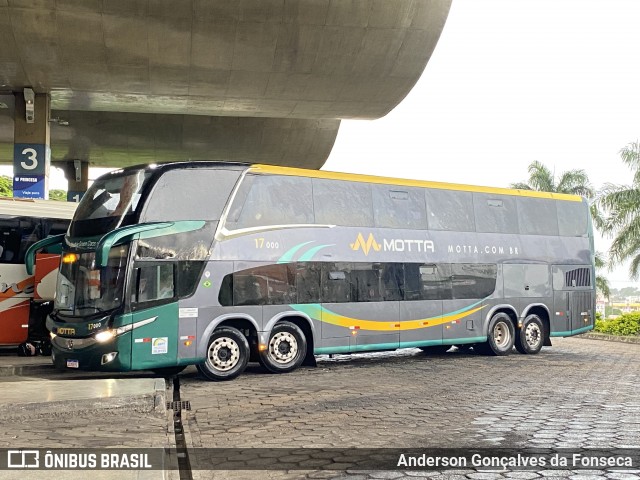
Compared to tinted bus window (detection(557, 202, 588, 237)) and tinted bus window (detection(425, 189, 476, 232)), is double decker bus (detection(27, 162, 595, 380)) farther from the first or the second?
Answer: tinted bus window (detection(557, 202, 588, 237))

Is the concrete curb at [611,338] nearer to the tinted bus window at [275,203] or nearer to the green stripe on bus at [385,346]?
the green stripe on bus at [385,346]

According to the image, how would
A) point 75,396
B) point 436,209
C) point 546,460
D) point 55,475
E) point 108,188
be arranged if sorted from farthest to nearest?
point 436,209 < point 108,188 < point 75,396 < point 546,460 < point 55,475

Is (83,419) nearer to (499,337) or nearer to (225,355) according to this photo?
(225,355)

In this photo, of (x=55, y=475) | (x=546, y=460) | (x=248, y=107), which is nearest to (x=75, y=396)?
(x=55, y=475)

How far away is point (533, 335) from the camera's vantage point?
62.4 feet

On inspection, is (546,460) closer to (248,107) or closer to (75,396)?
(75,396)

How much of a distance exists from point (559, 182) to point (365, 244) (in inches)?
928

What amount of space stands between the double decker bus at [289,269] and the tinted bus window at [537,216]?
0.03m

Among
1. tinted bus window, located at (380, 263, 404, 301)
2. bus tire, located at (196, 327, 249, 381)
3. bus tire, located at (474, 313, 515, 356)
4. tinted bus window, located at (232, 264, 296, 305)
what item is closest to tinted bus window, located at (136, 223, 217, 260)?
tinted bus window, located at (232, 264, 296, 305)

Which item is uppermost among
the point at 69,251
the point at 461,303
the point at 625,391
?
the point at 69,251

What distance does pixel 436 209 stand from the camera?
16984 millimetres

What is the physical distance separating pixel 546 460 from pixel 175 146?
31.5 metres

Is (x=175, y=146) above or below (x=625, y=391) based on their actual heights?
above

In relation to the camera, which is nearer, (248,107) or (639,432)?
(639,432)
